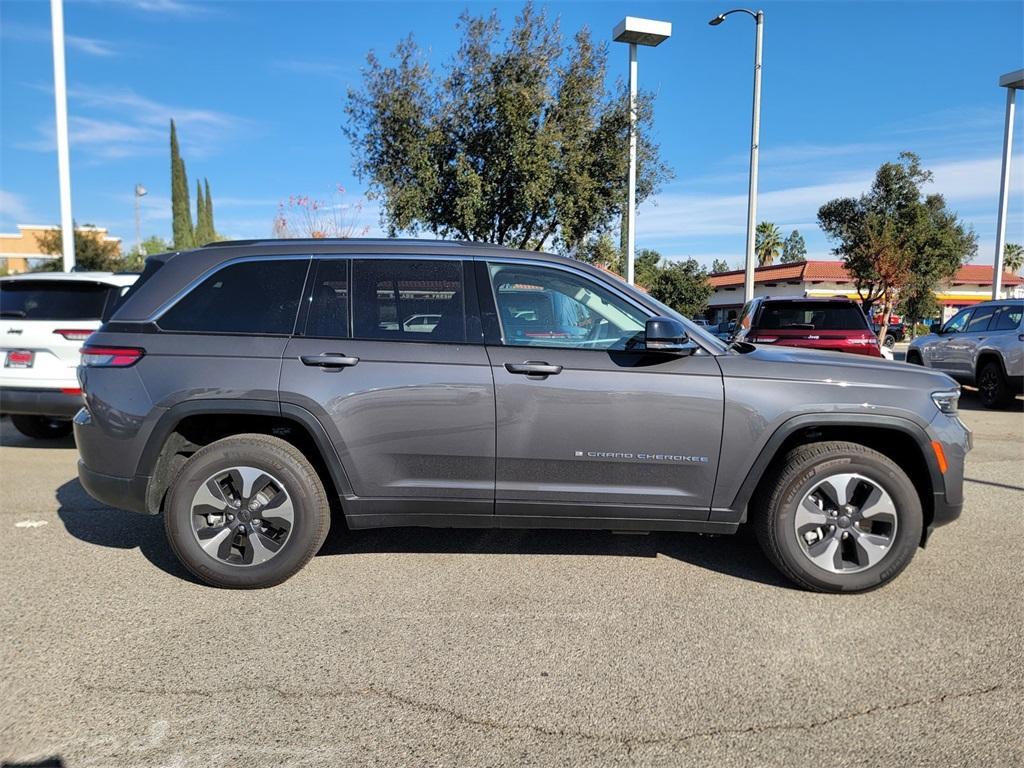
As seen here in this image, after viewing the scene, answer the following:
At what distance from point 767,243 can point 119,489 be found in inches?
2421

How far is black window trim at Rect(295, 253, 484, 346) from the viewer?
381 centimetres

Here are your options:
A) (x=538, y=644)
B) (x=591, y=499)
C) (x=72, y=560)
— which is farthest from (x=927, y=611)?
(x=72, y=560)

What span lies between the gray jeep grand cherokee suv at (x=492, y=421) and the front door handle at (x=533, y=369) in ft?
0.04

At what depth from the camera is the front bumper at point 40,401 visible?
6.54 m

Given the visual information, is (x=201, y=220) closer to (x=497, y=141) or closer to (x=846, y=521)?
(x=497, y=141)

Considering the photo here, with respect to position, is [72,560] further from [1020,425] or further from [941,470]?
[1020,425]

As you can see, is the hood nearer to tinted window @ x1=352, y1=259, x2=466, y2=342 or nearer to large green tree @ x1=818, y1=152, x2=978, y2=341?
tinted window @ x1=352, y1=259, x2=466, y2=342

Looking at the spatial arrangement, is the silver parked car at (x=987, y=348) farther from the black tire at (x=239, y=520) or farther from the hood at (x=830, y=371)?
the black tire at (x=239, y=520)

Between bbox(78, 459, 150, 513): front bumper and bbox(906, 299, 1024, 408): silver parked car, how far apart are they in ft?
37.4

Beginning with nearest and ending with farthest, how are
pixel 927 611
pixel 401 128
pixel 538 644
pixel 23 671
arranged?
pixel 23 671, pixel 538 644, pixel 927 611, pixel 401 128

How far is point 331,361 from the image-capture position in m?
3.73

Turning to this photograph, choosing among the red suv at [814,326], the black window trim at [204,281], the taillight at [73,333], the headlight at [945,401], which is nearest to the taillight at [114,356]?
the black window trim at [204,281]

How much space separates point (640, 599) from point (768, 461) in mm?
995

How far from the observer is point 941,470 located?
3709 millimetres
